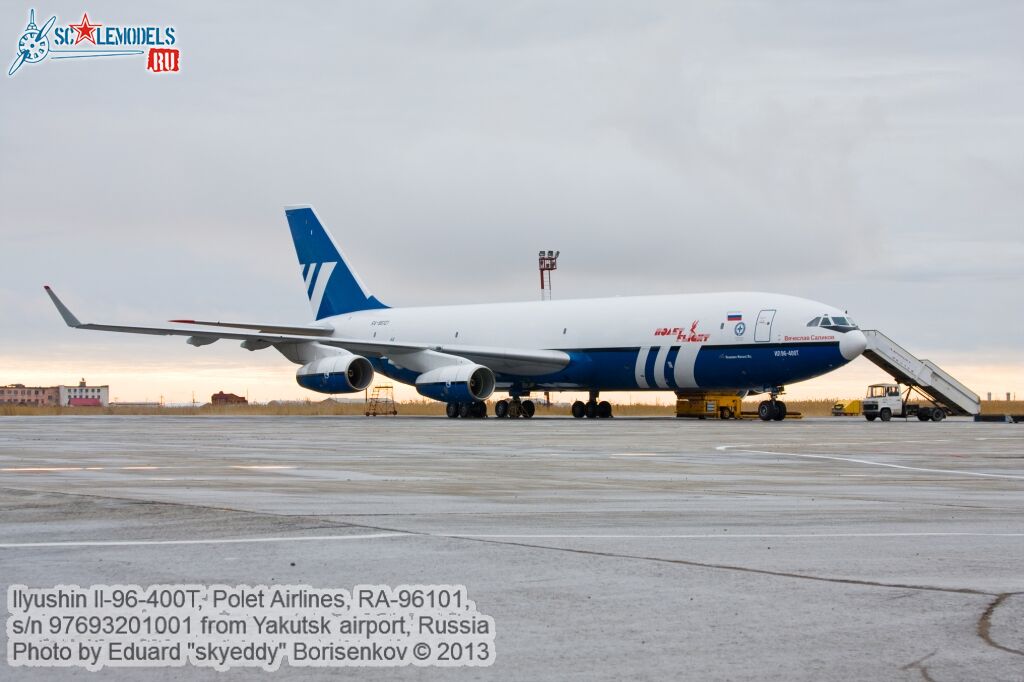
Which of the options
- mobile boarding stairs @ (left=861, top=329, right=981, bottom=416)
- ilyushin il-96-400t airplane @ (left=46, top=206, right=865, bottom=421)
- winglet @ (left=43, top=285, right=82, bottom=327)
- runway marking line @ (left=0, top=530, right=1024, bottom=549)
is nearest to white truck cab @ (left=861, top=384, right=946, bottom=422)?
mobile boarding stairs @ (left=861, top=329, right=981, bottom=416)

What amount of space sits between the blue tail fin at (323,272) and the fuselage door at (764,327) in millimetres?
20607

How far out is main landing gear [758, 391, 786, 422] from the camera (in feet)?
142

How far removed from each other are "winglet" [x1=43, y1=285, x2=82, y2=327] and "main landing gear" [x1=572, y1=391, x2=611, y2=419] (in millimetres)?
19020

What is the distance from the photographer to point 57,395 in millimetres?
150500

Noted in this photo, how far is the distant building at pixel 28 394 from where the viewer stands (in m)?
159

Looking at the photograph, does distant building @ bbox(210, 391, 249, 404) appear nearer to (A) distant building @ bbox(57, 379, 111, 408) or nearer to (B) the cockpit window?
(A) distant building @ bbox(57, 379, 111, 408)

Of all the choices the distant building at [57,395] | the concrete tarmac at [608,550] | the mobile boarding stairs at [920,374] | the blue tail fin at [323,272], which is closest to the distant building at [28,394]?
the distant building at [57,395]

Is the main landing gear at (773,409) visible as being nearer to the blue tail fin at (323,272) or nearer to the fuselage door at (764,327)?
the fuselage door at (764,327)

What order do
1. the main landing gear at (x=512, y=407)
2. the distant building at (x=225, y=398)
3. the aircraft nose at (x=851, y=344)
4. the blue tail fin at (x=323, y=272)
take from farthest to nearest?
1. the distant building at (x=225, y=398)
2. the blue tail fin at (x=323, y=272)
3. the main landing gear at (x=512, y=407)
4. the aircraft nose at (x=851, y=344)

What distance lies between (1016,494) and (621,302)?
1340 inches

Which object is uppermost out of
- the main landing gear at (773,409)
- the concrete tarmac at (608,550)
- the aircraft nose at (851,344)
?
the aircraft nose at (851,344)

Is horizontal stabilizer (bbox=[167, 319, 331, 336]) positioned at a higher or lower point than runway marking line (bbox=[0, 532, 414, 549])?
higher

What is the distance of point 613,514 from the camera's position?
11.2 metres

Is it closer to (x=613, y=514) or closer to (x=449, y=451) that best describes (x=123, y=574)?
(x=613, y=514)
